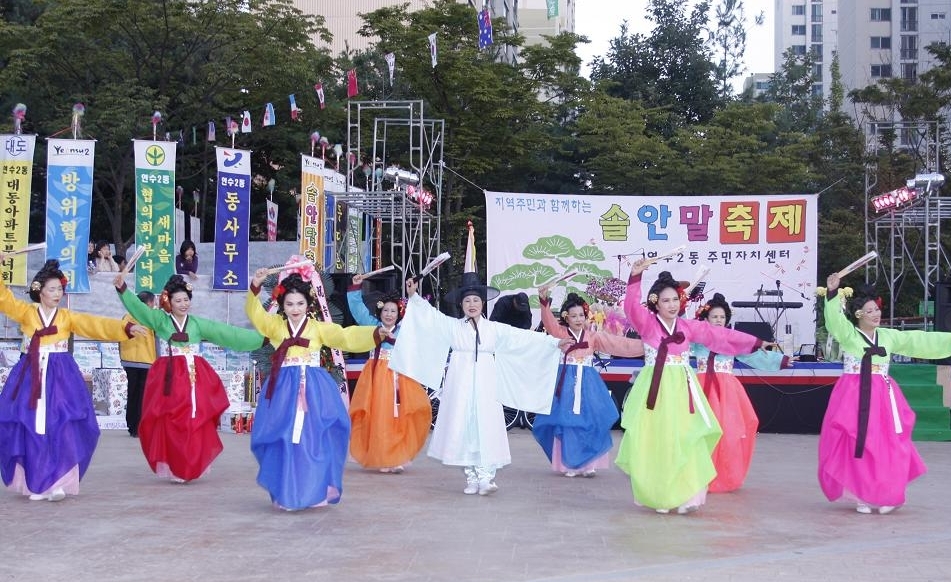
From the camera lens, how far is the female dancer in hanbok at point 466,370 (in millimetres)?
7855

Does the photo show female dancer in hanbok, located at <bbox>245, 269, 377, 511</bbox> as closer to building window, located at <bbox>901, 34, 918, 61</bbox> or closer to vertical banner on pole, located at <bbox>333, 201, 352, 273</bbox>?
vertical banner on pole, located at <bbox>333, 201, 352, 273</bbox>

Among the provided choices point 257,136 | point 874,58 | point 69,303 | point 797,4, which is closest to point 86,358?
point 69,303

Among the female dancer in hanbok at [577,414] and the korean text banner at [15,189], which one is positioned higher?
the korean text banner at [15,189]

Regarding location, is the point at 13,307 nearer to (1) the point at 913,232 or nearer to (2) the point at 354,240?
(2) the point at 354,240

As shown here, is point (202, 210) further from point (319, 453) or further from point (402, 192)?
point (319, 453)

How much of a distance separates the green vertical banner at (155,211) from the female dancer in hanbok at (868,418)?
9221 mm

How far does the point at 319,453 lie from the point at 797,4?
86534 mm

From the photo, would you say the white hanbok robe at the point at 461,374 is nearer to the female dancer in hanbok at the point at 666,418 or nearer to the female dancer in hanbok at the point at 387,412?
the female dancer in hanbok at the point at 666,418

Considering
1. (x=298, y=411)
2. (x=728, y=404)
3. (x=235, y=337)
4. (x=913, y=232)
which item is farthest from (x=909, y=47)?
(x=298, y=411)

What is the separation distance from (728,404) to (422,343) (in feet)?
7.59

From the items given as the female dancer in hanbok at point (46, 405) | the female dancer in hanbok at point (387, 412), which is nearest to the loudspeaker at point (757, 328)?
the female dancer in hanbok at point (387, 412)

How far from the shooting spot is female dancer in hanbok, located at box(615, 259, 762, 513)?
704 centimetres

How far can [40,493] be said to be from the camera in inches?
296

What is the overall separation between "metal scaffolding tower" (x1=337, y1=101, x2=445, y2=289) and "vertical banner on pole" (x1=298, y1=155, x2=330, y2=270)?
1.42ft
